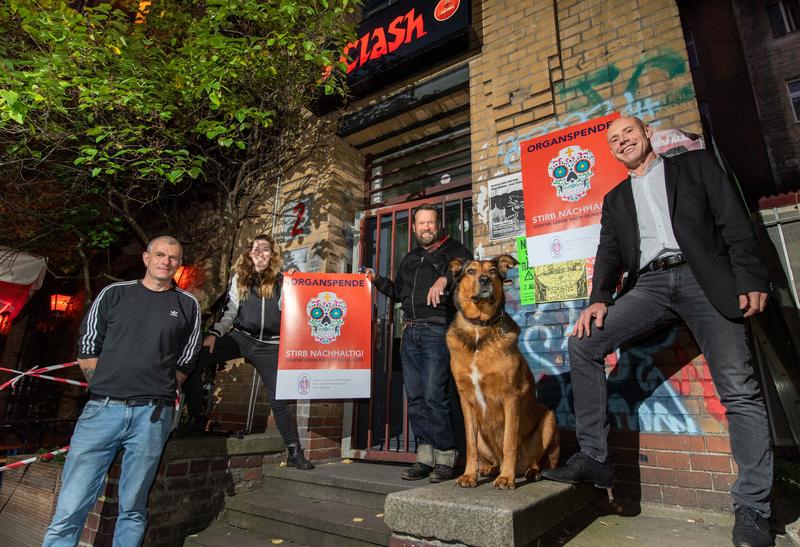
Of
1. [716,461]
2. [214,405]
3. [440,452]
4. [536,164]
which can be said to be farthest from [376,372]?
[716,461]

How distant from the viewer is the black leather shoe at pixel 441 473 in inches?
119

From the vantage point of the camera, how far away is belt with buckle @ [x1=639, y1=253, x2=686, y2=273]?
2325 mm

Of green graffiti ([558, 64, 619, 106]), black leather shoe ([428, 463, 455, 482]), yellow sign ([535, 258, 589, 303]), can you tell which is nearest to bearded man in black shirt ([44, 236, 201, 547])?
black leather shoe ([428, 463, 455, 482])

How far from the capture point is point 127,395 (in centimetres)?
254

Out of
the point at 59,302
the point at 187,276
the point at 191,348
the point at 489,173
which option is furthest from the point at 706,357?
the point at 59,302

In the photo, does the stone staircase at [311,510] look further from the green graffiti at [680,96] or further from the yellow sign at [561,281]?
the green graffiti at [680,96]

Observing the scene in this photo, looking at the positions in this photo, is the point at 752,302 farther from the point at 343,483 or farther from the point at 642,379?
the point at 343,483

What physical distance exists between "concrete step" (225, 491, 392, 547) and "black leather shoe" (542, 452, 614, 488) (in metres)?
1.17

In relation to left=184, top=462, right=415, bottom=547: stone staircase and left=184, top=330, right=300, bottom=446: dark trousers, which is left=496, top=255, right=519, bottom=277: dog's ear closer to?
left=184, top=462, right=415, bottom=547: stone staircase

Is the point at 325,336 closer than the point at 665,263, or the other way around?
the point at 665,263

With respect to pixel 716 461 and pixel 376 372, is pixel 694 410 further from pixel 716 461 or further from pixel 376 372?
pixel 376 372

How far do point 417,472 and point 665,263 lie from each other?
2.33 m

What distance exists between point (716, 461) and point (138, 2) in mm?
8429

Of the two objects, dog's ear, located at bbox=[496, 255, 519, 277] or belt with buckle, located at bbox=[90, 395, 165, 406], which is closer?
belt with buckle, located at bbox=[90, 395, 165, 406]
